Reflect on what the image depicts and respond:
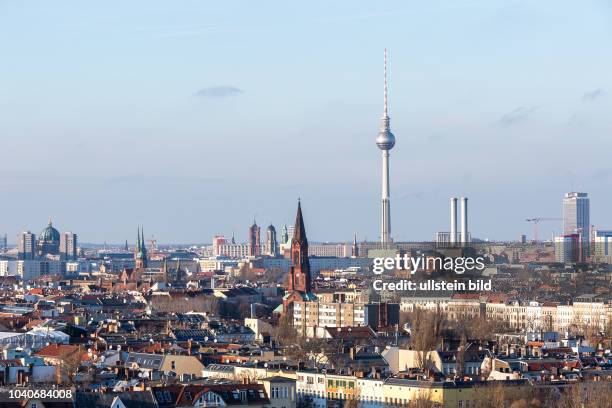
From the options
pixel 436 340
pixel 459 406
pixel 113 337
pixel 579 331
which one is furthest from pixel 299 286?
pixel 459 406

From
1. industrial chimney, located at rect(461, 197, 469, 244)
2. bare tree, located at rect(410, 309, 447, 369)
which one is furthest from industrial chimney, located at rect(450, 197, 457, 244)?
bare tree, located at rect(410, 309, 447, 369)

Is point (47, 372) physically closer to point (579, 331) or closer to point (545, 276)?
point (579, 331)

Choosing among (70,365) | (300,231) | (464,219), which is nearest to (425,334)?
(70,365)

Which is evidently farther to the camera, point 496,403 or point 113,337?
point 113,337

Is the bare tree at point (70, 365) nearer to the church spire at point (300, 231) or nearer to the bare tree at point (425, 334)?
the bare tree at point (425, 334)

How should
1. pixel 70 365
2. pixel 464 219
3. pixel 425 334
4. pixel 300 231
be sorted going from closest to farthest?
pixel 70 365, pixel 425 334, pixel 300 231, pixel 464 219

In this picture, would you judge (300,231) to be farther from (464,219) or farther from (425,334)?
(464,219)

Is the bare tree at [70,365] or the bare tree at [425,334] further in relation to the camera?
the bare tree at [425,334]

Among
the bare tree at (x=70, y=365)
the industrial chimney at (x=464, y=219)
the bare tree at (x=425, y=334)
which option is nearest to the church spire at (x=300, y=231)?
the bare tree at (x=425, y=334)

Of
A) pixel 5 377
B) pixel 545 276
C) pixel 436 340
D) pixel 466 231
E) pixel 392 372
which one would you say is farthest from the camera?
pixel 466 231

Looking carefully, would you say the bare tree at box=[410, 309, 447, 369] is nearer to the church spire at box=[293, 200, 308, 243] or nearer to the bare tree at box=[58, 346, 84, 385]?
the bare tree at box=[58, 346, 84, 385]

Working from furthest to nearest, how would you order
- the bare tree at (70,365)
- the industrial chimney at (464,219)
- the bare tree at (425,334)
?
1. the industrial chimney at (464,219)
2. the bare tree at (425,334)
3. the bare tree at (70,365)
